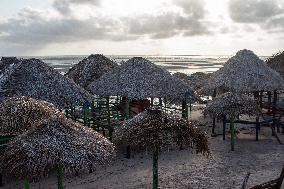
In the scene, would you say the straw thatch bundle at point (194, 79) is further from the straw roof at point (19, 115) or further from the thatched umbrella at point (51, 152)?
the thatched umbrella at point (51, 152)

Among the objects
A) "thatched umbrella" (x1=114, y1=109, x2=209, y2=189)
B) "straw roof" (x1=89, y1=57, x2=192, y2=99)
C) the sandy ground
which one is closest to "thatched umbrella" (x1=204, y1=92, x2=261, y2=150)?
the sandy ground

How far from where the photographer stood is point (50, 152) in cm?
770

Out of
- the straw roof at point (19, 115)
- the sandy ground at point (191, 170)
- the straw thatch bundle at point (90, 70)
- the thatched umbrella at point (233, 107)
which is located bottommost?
the sandy ground at point (191, 170)

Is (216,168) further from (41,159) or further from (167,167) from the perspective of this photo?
(41,159)

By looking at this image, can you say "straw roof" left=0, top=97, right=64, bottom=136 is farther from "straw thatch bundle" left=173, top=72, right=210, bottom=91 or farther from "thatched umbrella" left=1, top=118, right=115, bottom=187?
"straw thatch bundle" left=173, top=72, right=210, bottom=91

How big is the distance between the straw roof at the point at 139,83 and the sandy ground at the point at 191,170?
258cm

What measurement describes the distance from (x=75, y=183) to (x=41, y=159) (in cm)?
461

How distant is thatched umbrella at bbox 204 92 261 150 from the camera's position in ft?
51.2

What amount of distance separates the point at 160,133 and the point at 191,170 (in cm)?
491

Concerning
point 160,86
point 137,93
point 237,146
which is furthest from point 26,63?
point 237,146

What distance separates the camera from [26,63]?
14141mm

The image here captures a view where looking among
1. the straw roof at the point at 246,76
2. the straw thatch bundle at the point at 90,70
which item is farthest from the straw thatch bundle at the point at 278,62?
the straw thatch bundle at the point at 90,70

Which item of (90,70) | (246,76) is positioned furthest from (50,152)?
(246,76)

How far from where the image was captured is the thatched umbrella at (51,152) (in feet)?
24.9
